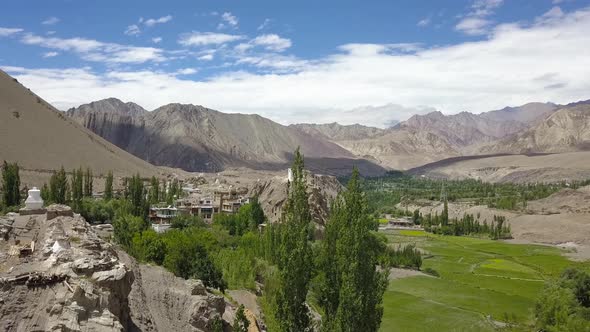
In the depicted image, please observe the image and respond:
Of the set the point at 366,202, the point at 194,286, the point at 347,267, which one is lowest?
the point at 194,286

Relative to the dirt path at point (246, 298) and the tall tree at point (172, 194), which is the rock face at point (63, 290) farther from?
the tall tree at point (172, 194)

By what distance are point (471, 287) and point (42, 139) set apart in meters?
94.9

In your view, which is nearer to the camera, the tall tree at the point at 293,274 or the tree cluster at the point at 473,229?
the tall tree at the point at 293,274

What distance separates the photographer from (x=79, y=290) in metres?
14.2

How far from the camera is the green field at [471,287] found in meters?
38.8

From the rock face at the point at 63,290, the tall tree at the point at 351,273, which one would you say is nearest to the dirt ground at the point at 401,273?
the tall tree at the point at 351,273

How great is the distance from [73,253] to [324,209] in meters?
58.7

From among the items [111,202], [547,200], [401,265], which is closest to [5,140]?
[111,202]

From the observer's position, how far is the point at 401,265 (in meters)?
60.8

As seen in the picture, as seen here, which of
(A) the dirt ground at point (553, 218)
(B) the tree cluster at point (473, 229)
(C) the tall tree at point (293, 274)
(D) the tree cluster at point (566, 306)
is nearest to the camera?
(C) the tall tree at point (293, 274)

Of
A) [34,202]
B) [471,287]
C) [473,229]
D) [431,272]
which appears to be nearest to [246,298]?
[34,202]

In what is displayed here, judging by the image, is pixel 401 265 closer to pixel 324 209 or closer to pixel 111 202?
pixel 324 209

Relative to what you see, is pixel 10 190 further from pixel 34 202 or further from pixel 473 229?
pixel 473 229

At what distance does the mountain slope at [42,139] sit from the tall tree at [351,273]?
9363cm
